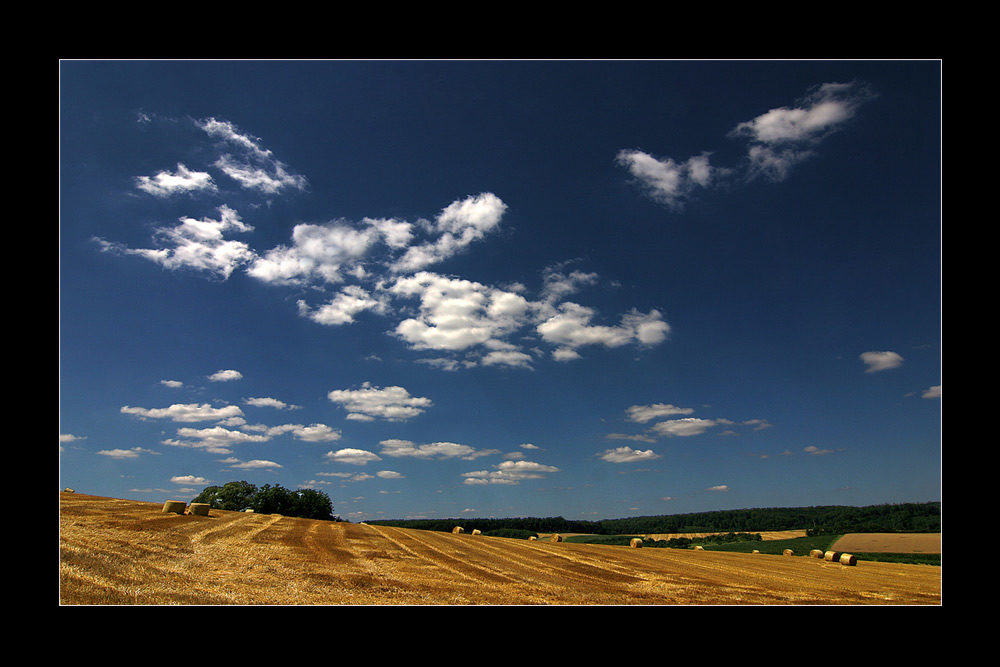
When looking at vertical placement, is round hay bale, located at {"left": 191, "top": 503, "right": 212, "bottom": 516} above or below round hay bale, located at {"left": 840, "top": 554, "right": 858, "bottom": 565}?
above

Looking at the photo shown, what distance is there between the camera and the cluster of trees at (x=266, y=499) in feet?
243

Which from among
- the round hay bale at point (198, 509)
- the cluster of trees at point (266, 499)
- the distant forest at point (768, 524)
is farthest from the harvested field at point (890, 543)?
the cluster of trees at point (266, 499)

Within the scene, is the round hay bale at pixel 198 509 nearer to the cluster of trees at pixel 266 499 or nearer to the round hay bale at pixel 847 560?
the round hay bale at pixel 847 560

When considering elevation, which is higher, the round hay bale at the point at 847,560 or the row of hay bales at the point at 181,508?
the row of hay bales at the point at 181,508

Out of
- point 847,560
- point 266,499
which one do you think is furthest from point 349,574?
point 266,499

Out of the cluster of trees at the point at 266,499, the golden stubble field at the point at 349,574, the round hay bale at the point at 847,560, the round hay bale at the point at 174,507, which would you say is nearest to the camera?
the golden stubble field at the point at 349,574

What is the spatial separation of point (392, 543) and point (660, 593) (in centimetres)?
1179

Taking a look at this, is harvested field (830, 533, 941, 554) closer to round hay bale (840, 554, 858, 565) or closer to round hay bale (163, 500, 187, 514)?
round hay bale (840, 554, 858, 565)

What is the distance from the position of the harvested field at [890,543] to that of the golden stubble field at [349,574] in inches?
932

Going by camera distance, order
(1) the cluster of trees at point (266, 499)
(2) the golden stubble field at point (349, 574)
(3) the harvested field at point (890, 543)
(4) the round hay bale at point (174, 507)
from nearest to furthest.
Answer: (2) the golden stubble field at point (349, 574) → (4) the round hay bale at point (174, 507) → (3) the harvested field at point (890, 543) → (1) the cluster of trees at point (266, 499)

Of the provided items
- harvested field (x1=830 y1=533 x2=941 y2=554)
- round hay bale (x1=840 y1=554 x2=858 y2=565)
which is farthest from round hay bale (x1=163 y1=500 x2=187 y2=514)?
harvested field (x1=830 y1=533 x2=941 y2=554)

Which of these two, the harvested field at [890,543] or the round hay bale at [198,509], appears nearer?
the round hay bale at [198,509]

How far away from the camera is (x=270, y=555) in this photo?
15695 mm

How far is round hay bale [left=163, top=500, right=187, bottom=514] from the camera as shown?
22300 mm
